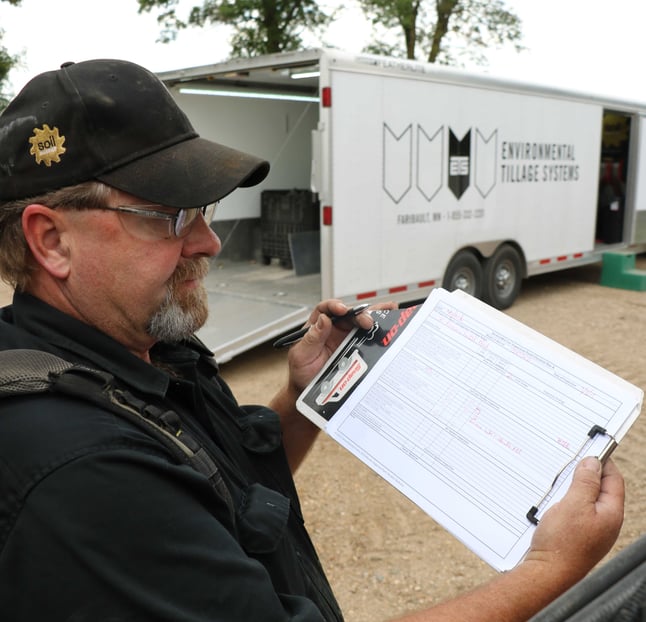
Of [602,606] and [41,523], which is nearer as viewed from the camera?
[602,606]

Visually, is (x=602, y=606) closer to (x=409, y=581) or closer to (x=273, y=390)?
(x=409, y=581)

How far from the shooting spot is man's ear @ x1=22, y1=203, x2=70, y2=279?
48.4 inches

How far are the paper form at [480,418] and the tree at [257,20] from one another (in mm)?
14434

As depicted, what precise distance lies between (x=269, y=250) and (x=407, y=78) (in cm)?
300

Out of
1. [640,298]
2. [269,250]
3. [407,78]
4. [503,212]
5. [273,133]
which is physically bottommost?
[640,298]

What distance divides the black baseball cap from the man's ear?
0.04 m

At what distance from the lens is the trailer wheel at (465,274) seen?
7656 mm

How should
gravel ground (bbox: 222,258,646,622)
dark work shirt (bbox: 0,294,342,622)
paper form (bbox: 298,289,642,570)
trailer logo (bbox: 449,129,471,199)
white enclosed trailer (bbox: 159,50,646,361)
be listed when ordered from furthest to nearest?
trailer logo (bbox: 449,129,471,199), white enclosed trailer (bbox: 159,50,646,361), gravel ground (bbox: 222,258,646,622), paper form (bbox: 298,289,642,570), dark work shirt (bbox: 0,294,342,622)

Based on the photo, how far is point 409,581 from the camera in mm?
3076

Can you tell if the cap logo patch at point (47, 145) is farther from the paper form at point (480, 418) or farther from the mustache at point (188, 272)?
the paper form at point (480, 418)

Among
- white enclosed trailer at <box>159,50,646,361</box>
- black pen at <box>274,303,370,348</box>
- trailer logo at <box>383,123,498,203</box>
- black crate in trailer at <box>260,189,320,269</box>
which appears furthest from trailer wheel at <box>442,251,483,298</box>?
black pen at <box>274,303,370,348</box>

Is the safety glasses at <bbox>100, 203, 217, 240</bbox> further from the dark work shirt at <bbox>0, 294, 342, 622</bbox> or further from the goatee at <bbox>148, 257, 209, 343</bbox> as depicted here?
the dark work shirt at <bbox>0, 294, 342, 622</bbox>

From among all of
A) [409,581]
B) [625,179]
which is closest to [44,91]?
[409,581]

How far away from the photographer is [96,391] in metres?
1.06
